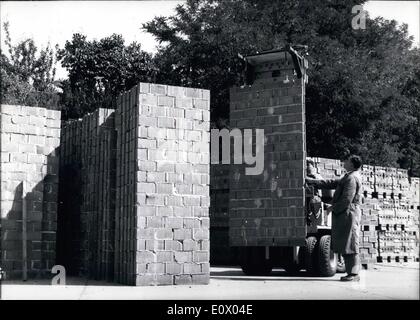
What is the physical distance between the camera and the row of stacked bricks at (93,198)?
10141mm

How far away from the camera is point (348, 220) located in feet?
31.9

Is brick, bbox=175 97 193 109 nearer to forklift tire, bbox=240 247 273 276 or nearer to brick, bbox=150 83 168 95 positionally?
brick, bbox=150 83 168 95

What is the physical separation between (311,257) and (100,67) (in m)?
21.9

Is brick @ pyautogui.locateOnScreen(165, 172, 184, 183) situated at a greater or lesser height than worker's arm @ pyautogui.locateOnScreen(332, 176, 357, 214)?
greater

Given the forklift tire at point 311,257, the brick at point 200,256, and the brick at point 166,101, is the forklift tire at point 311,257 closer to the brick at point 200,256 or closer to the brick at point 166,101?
the brick at point 200,256

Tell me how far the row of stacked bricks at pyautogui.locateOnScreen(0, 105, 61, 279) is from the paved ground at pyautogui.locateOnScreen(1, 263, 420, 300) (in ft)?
2.33

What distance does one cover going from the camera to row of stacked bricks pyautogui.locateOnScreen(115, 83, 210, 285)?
905 cm

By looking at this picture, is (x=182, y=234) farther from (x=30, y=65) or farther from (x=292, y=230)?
(x=30, y=65)

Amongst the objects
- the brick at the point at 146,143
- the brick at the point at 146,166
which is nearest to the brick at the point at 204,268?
the brick at the point at 146,166

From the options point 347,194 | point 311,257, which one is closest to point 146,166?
point 347,194

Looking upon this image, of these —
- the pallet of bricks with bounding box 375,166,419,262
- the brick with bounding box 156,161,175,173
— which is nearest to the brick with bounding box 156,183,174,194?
the brick with bounding box 156,161,175,173

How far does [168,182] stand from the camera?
930 centimetres

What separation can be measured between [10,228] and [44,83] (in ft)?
76.5
